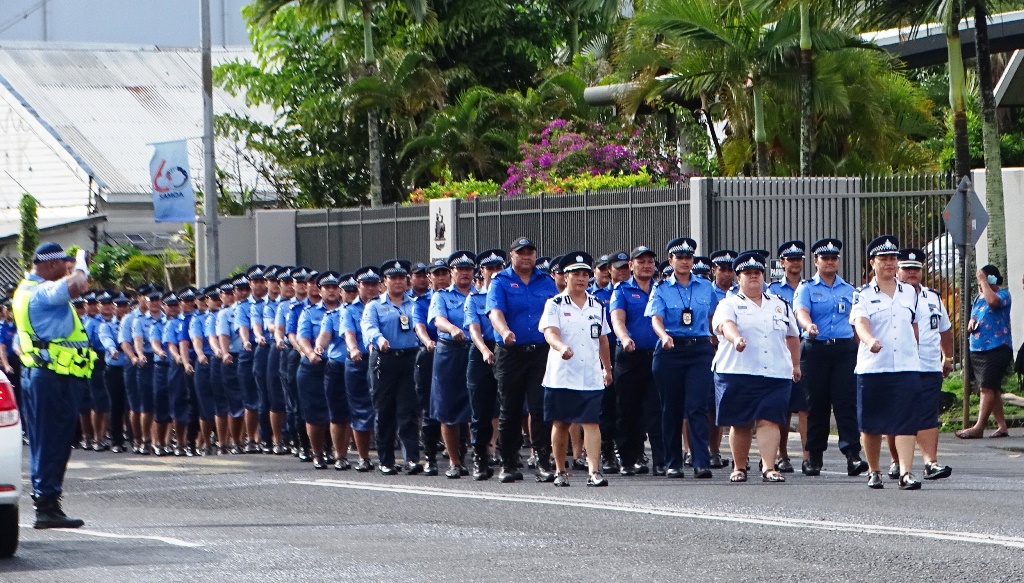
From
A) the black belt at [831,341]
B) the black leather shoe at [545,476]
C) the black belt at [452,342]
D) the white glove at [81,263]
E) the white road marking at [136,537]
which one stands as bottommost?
the white road marking at [136,537]

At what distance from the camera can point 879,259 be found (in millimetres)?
12250

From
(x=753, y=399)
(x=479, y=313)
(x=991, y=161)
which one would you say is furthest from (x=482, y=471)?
(x=991, y=161)

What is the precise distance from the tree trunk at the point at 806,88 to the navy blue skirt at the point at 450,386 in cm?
964

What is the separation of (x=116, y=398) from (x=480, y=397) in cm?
859

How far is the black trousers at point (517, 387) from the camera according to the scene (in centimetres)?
1319

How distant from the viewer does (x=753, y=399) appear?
12672 millimetres

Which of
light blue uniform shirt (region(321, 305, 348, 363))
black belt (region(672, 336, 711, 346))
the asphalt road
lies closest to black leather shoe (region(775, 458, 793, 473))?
the asphalt road

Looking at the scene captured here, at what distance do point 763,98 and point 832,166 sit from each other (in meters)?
2.71

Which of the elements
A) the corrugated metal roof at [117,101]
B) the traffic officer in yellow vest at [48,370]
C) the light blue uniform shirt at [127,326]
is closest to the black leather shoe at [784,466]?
the traffic officer in yellow vest at [48,370]

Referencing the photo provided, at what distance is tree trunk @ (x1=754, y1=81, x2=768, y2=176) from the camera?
2342cm

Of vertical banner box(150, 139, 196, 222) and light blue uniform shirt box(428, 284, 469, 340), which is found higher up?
vertical banner box(150, 139, 196, 222)

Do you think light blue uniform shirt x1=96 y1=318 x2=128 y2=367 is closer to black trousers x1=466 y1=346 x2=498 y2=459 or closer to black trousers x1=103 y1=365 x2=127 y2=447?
black trousers x1=103 y1=365 x2=127 y2=447

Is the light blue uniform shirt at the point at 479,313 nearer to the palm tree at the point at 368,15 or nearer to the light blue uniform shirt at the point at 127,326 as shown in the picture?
the light blue uniform shirt at the point at 127,326

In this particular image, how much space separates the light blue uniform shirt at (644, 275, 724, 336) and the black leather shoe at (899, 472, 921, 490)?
2304mm
